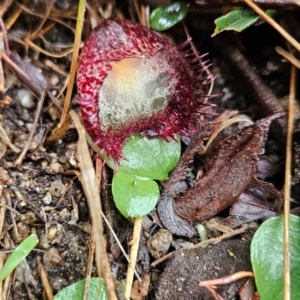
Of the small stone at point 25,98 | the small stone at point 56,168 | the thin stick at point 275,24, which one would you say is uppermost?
the small stone at point 25,98

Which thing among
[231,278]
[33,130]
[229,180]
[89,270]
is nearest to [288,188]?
[229,180]

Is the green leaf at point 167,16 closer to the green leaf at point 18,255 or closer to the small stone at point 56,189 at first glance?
the small stone at point 56,189

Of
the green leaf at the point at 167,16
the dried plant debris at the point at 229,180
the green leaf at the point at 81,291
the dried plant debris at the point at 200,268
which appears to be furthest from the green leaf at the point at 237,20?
the green leaf at the point at 81,291

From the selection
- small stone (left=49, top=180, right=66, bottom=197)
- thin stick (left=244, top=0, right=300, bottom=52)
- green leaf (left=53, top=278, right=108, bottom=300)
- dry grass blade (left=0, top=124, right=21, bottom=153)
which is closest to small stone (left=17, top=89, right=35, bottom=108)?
dry grass blade (left=0, top=124, right=21, bottom=153)

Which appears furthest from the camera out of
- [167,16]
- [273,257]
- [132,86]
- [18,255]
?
[167,16]

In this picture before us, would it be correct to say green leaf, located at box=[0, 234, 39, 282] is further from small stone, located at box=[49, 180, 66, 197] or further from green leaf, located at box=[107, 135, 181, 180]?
green leaf, located at box=[107, 135, 181, 180]

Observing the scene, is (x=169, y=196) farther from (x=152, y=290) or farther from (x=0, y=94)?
(x=0, y=94)

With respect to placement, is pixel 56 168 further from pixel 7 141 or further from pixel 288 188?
pixel 288 188
